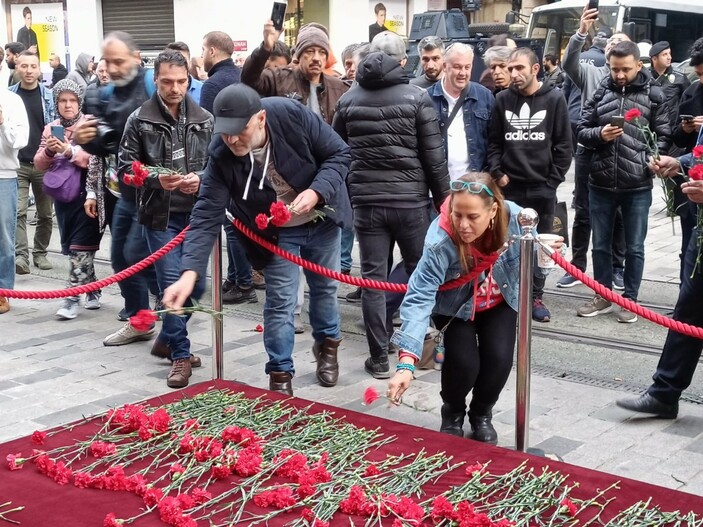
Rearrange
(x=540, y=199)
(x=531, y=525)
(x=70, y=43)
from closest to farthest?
(x=531, y=525) → (x=540, y=199) → (x=70, y=43)

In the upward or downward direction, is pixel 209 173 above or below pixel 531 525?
above

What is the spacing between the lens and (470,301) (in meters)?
4.57

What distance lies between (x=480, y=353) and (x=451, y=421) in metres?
0.37

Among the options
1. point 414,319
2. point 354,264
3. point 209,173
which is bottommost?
point 354,264

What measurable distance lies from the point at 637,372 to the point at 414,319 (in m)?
2.35

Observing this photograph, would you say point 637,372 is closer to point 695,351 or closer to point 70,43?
point 695,351

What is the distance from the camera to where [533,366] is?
6129mm

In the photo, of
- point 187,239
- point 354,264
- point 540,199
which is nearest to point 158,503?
point 187,239

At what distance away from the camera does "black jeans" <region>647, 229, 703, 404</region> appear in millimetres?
4906

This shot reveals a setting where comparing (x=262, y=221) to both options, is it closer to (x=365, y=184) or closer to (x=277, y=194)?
(x=277, y=194)

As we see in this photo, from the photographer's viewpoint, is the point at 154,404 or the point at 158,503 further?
the point at 154,404

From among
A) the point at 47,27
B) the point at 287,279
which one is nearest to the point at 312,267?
the point at 287,279

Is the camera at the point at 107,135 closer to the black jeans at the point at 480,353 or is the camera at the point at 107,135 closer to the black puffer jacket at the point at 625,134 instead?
the black jeans at the point at 480,353

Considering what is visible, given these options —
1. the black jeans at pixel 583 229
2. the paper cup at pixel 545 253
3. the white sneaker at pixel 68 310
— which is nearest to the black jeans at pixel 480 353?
the paper cup at pixel 545 253
